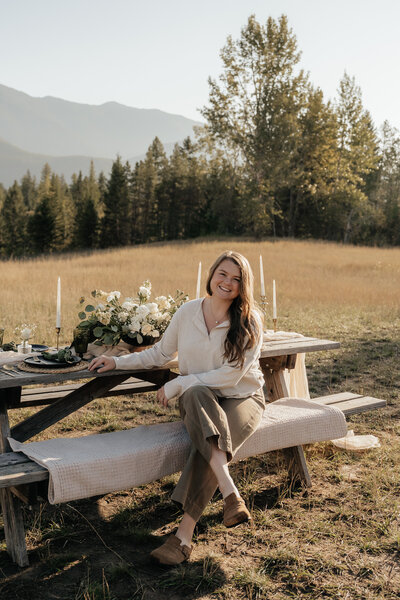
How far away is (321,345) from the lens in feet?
14.3

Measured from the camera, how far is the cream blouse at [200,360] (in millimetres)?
3301

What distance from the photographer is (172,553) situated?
279 centimetres

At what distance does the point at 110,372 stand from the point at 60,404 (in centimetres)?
43

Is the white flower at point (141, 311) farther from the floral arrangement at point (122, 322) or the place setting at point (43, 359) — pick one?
the place setting at point (43, 359)

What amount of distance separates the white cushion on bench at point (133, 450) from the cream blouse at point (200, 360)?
259 mm

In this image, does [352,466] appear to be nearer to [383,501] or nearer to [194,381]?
[383,501]

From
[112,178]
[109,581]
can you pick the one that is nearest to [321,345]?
[109,581]

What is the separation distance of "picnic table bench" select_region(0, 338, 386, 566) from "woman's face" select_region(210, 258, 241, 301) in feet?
1.91

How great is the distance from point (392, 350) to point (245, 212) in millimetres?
25325

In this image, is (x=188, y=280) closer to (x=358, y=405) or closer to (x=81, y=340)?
(x=358, y=405)

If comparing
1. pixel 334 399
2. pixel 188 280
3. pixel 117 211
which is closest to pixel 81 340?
pixel 334 399

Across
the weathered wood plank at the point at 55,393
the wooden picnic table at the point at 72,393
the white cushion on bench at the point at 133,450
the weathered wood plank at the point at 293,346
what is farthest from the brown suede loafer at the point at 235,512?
the weathered wood plank at the point at 55,393

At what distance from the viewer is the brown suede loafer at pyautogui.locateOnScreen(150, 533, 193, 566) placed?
2783 mm

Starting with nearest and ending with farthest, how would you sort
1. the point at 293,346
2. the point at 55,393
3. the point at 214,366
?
the point at 214,366 < the point at 293,346 < the point at 55,393
